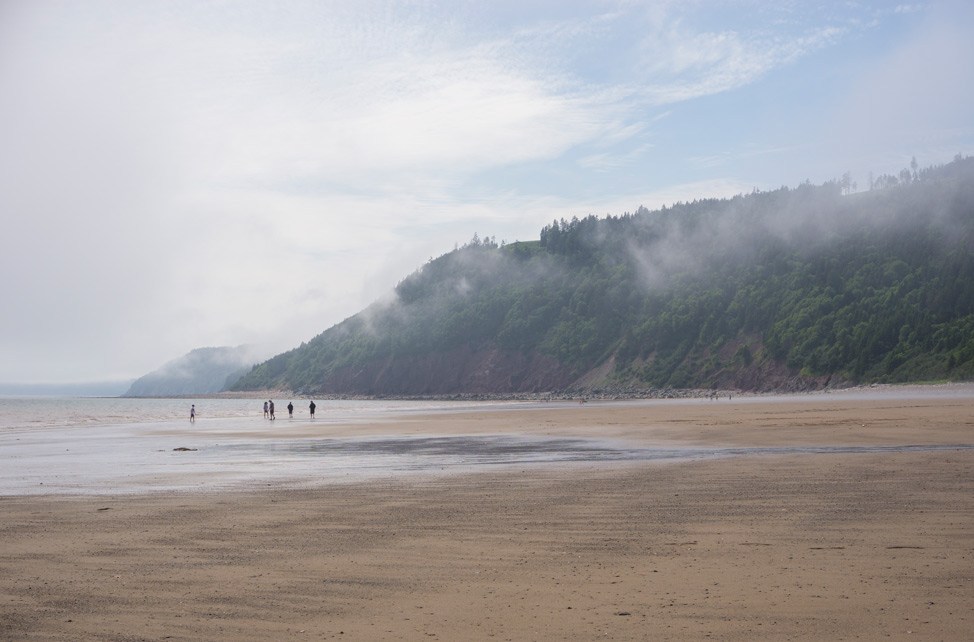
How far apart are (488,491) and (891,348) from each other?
13124 cm

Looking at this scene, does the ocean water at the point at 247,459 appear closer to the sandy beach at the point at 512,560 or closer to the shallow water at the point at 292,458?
the shallow water at the point at 292,458

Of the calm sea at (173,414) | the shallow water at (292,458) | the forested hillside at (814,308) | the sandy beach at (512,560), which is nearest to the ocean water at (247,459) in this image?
the shallow water at (292,458)

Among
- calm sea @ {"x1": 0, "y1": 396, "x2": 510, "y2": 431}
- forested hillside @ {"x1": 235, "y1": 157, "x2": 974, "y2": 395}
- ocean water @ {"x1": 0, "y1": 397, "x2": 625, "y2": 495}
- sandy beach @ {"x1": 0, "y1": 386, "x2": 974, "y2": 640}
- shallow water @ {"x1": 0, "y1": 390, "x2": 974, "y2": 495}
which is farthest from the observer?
forested hillside @ {"x1": 235, "y1": 157, "x2": 974, "y2": 395}

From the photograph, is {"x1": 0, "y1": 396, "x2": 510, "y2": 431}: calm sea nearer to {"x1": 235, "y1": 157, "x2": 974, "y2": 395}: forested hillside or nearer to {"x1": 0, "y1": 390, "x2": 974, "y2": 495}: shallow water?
{"x1": 0, "y1": 390, "x2": 974, "y2": 495}: shallow water

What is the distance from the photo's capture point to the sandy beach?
8.32 meters

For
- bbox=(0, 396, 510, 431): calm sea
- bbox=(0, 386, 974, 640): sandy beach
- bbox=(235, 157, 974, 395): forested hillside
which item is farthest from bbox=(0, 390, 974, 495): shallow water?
bbox=(235, 157, 974, 395): forested hillside

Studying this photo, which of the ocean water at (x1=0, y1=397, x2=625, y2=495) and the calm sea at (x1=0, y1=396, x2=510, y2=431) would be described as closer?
the ocean water at (x1=0, y1=397, x2=625, y2=495)

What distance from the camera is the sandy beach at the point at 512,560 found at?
8.32 meters

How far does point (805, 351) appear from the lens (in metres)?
145

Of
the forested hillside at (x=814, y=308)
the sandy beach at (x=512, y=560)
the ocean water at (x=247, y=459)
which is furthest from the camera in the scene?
the forested hillside at (x=814, y=308)

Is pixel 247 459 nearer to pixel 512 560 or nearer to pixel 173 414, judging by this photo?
pixel 512 560

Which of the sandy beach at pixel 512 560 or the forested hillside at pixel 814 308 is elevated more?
the forested hillside at pixel 814 308

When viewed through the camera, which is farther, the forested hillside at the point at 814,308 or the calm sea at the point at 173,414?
the forested hillside at the point at 814,308

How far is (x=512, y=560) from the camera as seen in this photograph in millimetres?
11047
